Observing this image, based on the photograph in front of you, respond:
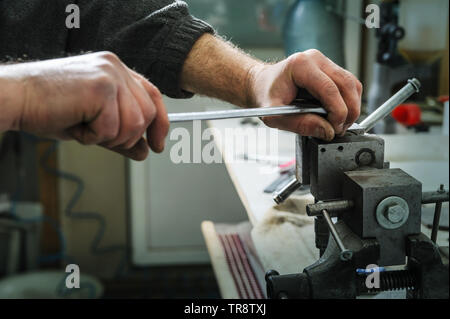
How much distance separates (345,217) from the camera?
1.94 feet

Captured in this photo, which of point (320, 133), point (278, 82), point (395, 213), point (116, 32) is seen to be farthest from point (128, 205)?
point (395, 213)

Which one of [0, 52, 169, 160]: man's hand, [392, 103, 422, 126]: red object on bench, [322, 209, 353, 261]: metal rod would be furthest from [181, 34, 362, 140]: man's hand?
[392, 103, 422, 126]: red object on bench

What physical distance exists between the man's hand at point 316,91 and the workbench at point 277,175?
16 centimetres

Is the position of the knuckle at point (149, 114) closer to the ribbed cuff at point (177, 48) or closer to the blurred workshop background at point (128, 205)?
the ribbed cuff at point (177, 48)

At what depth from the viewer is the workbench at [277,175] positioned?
833mm

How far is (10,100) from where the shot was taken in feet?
1.66

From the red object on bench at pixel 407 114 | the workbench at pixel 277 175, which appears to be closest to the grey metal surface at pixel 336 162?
the workbench at pixel 277 175

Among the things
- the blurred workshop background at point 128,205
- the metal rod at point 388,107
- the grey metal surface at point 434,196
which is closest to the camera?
the grey metal surface at point 434,196

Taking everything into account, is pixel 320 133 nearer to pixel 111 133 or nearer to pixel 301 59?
pixel 301 59

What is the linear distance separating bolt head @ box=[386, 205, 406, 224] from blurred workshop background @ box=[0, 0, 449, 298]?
131cm

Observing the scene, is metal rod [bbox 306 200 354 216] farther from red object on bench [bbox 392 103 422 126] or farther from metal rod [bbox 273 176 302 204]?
red object on bench [bbox 392 103 422 126]

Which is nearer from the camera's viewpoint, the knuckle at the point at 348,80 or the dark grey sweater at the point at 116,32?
the knuckle at the point at 348,80

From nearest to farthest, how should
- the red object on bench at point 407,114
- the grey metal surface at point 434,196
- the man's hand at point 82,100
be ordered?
the man's hand at point 82,100 < the grey metal surface at point 434,196 < the red object on bench at point 407,114
